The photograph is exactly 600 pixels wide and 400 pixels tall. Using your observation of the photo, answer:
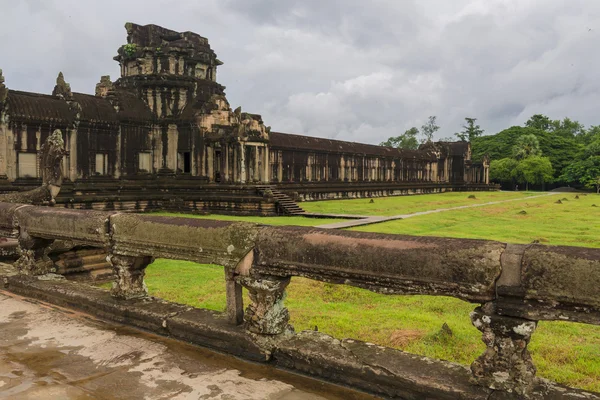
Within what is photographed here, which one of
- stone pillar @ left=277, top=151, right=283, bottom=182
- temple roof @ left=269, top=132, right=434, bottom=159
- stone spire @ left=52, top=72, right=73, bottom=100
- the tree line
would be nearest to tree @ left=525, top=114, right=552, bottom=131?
the tree line

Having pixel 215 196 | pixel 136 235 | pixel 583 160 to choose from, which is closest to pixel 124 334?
pixel 136 235

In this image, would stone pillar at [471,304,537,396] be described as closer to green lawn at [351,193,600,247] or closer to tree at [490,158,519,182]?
green lawn at [351,193,600,247]

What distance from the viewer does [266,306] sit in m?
3.69

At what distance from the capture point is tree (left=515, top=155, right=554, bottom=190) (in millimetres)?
66875

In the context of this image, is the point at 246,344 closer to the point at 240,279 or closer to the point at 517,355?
the point at 240,279

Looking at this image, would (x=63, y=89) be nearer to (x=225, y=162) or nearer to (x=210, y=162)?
(x=210, y=162)

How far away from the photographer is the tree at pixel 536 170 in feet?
219

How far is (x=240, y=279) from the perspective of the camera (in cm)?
382

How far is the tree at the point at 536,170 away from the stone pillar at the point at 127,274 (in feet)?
233

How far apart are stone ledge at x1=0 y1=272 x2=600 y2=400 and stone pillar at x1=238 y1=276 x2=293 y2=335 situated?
0.09m

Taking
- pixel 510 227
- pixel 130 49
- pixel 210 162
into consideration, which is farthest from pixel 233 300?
pixel 130 49

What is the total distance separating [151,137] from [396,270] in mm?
27191

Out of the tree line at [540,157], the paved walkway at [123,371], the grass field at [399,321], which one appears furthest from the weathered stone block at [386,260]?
the tree line at [540,157]

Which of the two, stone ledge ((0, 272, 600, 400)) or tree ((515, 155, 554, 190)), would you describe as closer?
stone ledge ((0, 272, 600, 400))
